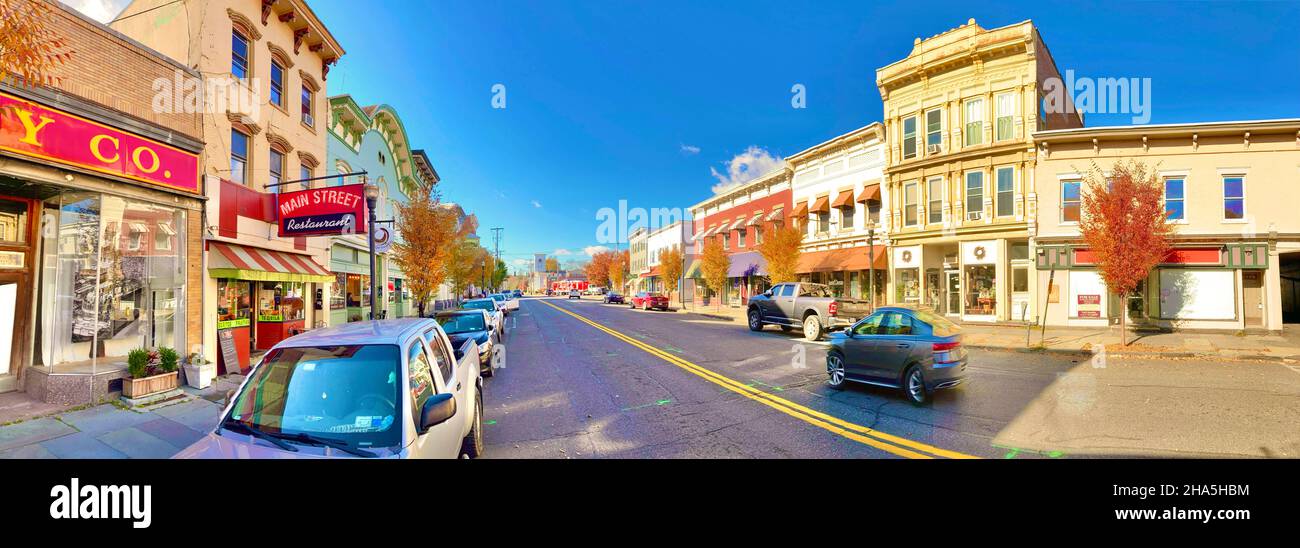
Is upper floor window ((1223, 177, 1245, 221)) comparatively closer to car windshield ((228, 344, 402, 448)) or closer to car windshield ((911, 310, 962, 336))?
car windshield ((911, 310, 962, 336))

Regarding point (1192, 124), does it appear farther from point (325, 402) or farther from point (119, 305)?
point (119, 305)

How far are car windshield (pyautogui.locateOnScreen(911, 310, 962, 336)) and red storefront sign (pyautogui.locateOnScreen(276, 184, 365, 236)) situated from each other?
38.1 feet

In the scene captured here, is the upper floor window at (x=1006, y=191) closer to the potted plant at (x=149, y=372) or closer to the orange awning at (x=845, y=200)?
the orange awning at (x=845, y=200)

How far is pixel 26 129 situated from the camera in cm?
641

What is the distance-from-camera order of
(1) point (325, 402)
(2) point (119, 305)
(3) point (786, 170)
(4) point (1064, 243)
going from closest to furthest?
(1) point (325, 402)
(2) point (119, 305)
(4) point (1064, 243)
(3) point (786, 170)

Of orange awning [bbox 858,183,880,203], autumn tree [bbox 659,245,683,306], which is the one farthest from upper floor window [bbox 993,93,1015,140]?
autumn tree [bbox 659,245,683,306]

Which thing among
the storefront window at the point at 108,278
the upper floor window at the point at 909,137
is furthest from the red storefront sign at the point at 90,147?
the upper floor window at the point at 909,137

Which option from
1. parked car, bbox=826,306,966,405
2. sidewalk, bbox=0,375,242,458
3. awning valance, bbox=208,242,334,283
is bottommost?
sidewalk, bbox=0,375,242,458

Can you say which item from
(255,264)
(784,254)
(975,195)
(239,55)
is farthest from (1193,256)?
(239,55)

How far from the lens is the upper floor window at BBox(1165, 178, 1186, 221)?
17.3 meters

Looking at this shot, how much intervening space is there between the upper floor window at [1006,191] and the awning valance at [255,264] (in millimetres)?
25908

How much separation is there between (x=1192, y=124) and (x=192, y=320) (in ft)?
103

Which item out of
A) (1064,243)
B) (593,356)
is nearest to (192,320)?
(593,356)
